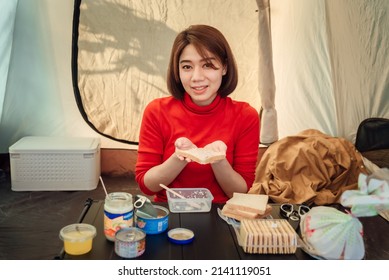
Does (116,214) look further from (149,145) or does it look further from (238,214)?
(149,145)

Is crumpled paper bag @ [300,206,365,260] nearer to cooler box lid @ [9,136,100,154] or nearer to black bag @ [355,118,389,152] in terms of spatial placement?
black bag @ [355,118,389,152]

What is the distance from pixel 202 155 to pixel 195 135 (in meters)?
0.23

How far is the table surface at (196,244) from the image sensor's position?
79 cm

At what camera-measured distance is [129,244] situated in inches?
29.9

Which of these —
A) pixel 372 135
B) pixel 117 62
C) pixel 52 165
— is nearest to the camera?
pixel 372 135

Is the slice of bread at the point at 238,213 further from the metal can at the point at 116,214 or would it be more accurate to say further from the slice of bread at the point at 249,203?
the metal can at the point at 116,214

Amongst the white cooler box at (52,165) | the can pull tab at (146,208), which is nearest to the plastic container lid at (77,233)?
the can pull tab at (146,208)

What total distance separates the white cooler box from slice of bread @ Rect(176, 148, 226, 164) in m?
A: 1.37

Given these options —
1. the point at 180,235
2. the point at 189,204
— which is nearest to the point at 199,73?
the point at 189,204

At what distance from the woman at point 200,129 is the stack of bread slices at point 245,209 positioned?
0.18 metres

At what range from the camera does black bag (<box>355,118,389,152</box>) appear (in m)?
2.06

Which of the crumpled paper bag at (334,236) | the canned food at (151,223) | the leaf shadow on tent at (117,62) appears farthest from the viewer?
the leaf shadow on tent at (117,62)

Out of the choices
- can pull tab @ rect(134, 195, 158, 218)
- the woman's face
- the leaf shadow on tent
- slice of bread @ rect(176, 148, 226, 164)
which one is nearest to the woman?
the woman's face

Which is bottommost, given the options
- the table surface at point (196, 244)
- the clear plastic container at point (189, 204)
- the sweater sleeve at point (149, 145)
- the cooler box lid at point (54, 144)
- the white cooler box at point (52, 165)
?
the white cooler box at point (52, 165)
